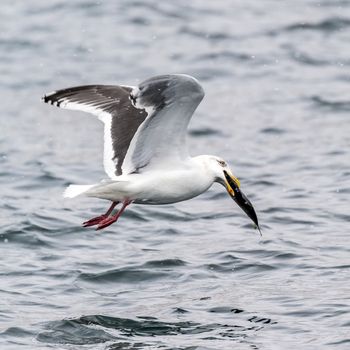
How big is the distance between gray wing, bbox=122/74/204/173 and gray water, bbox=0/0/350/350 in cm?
142

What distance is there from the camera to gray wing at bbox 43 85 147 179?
1084cm

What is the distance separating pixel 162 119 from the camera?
9.89 metres

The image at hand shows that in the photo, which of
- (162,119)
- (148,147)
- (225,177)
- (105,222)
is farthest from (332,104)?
(162,119)

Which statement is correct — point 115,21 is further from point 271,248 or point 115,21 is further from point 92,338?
point 92,338

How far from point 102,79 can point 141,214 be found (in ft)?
16.3

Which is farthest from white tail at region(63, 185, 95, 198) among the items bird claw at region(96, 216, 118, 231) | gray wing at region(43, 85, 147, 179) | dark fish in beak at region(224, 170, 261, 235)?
dark fish in beak at region(224, 170, 261, 235)

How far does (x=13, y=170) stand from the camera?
603 inches

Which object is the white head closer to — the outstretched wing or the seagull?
the seagull

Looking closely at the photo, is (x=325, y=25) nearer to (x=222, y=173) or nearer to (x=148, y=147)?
(x=222, y=173)

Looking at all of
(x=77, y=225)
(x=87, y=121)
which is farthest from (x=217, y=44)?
(x=77, y=225)

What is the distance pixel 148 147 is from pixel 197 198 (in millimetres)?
4314

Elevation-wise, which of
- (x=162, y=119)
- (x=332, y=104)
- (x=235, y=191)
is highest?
(x=162, y=119)

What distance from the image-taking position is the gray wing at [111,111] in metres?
10.8

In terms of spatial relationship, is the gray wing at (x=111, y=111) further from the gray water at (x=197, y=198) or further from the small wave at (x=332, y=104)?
the small wave at (x=332, y=104)
